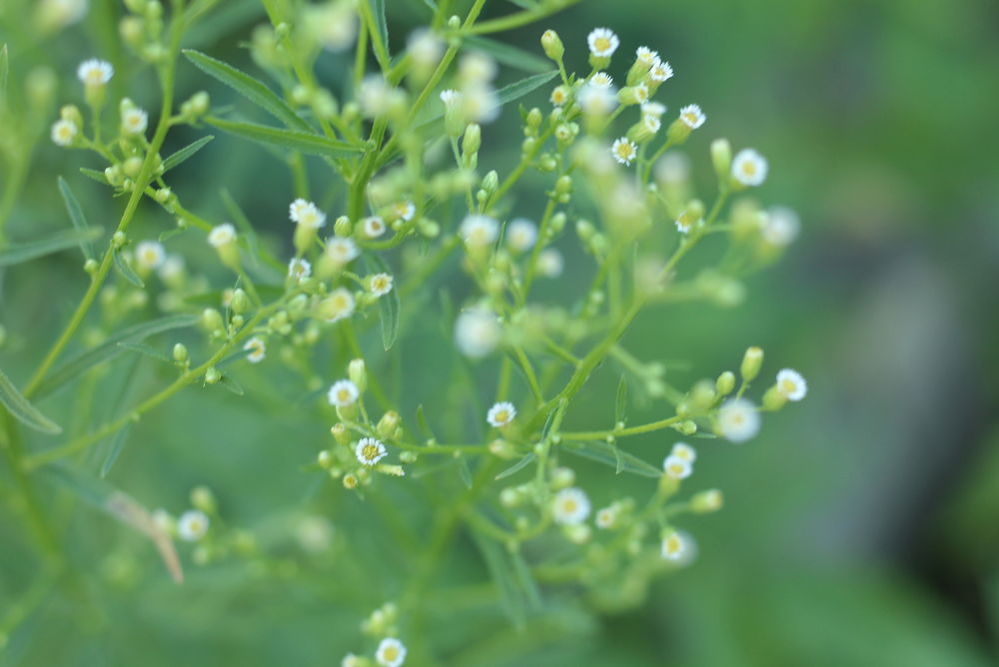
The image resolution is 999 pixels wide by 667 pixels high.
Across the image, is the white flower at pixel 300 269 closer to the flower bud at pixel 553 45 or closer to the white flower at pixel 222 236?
the white flower at pixel 222 236

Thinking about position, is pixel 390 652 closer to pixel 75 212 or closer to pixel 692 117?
pixel 75 212

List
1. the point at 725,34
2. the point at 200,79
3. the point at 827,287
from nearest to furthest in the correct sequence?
the point at 200,79 → the point at 725,34 → the point at 827,287

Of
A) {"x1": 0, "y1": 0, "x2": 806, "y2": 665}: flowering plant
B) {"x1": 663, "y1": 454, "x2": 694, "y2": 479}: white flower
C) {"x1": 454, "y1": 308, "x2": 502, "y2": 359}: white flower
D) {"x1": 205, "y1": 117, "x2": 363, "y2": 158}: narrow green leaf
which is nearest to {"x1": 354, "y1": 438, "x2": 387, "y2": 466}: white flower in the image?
{"x1": 0, "y1": 0, "x2": 806, "y2": 665}: flowering plant

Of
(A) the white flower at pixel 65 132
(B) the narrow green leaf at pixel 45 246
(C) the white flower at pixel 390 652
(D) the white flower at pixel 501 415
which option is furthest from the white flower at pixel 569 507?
(A) the white flower at pixel 65 132

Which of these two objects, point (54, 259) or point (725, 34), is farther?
point (725, 34)

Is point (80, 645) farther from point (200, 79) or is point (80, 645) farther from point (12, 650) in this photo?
point (200, 79)

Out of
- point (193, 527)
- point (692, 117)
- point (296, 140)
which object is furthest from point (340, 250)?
point (193, 527)

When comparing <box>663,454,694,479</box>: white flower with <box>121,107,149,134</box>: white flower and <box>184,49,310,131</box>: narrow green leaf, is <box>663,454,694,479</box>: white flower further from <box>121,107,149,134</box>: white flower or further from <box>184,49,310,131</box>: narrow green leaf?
<box>121,107,149,134</box>: white flower

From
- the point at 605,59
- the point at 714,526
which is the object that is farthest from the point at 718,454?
the point at 605,59
